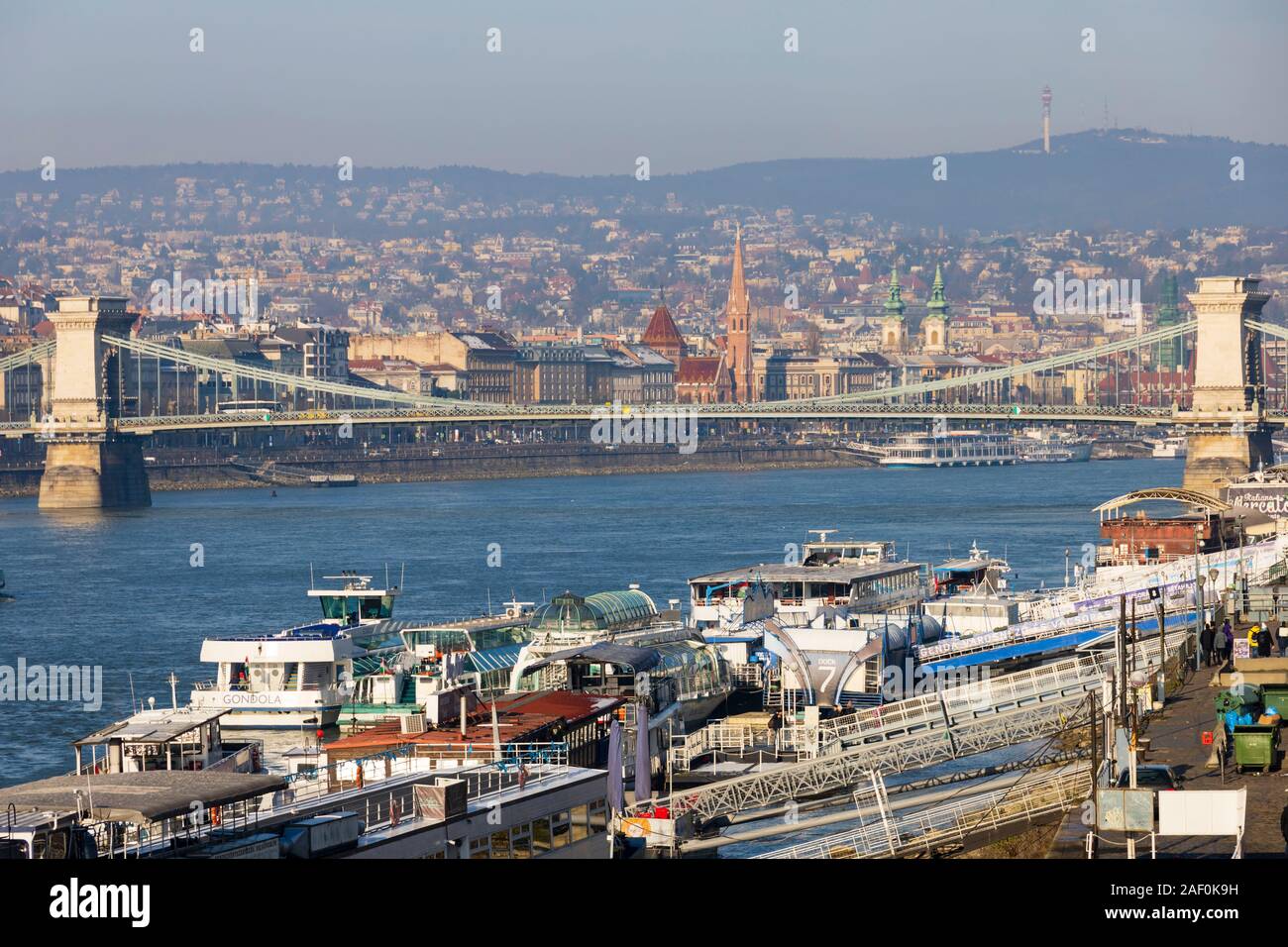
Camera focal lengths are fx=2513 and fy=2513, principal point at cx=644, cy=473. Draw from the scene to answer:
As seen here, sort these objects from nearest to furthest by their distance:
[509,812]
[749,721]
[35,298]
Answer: [509,812] < [749,721] < [35,298]

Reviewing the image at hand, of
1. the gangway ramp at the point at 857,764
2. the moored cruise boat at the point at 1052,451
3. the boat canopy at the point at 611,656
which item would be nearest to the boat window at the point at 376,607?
the boat canopy at the point at 611,656

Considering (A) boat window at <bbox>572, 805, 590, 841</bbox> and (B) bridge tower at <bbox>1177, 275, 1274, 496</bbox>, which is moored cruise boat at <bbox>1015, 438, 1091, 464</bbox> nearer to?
(B) bridge tower at <bbox>1177, 275, 1274, 496</bbox>

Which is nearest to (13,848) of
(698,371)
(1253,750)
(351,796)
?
(351,796)

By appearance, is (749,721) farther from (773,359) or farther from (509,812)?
(773,359)

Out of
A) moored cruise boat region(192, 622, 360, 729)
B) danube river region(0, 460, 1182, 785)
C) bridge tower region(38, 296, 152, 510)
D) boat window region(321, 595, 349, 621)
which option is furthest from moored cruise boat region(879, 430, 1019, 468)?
moored cruise boat region(192, 622, 360, 729)
